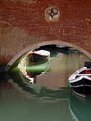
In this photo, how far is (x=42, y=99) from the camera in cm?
756

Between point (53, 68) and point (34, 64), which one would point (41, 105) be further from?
point (34, 64)

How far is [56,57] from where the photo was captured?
45.6 feet

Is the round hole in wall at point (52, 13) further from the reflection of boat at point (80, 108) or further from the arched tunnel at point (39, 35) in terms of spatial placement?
the reflection of boat at point (80, 108)

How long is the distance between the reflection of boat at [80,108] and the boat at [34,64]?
2.47m

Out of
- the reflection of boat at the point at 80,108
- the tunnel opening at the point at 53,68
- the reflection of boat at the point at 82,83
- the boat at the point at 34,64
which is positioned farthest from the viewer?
the boat at the point at 34,64

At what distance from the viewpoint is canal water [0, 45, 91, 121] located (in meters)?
6.23

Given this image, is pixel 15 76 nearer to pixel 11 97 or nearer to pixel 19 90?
pixel 19 90

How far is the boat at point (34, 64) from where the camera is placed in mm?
10702

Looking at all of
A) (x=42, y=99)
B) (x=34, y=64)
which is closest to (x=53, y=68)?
(x=34, y=64)

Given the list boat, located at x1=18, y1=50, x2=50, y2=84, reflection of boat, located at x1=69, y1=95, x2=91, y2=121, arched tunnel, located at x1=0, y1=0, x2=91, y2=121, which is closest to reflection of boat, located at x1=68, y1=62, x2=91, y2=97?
reflection of boat, located at x1=69, y1=95, x2=91, y2=121

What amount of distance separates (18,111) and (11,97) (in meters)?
1.22

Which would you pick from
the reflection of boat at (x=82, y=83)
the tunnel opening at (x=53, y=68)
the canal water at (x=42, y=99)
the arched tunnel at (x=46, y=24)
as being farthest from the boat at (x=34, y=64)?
the reflection of boat at (x=82, y=83)

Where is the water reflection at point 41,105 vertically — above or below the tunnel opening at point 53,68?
above

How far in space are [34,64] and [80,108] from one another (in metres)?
5.99
